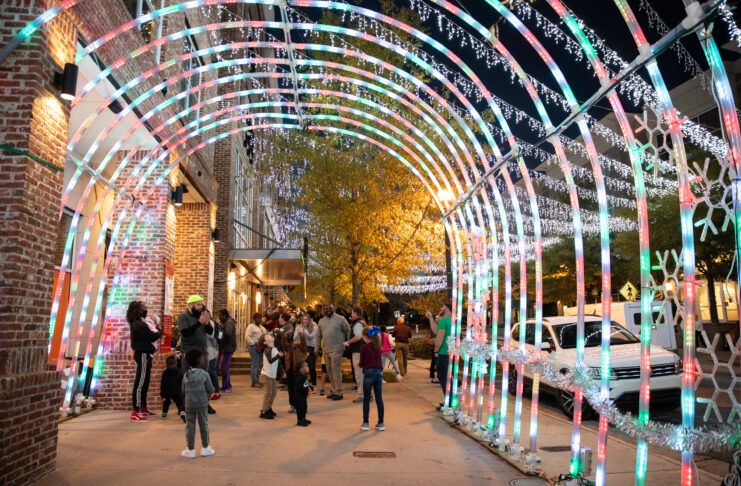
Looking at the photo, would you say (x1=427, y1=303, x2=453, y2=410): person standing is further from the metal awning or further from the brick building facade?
the metal awning

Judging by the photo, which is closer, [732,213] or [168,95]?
[732,213]

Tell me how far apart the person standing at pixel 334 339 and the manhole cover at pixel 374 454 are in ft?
16.7

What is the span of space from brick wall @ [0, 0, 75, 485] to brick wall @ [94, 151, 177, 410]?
4480 mm

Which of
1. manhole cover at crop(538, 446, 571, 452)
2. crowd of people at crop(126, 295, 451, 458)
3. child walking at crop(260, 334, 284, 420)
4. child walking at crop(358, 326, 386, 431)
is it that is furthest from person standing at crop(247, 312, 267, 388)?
manhole cover at crop(538, 446, 571, 452)

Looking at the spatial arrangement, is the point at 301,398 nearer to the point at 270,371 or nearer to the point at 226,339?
the point at 270,371

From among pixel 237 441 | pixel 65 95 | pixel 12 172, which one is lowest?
pixel 237 441

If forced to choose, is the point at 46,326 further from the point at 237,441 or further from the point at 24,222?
the point at 237,441

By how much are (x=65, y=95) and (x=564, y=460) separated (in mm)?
7188

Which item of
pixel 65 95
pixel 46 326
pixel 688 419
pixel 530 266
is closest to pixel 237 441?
pixel 46 326

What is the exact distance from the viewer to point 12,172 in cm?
566

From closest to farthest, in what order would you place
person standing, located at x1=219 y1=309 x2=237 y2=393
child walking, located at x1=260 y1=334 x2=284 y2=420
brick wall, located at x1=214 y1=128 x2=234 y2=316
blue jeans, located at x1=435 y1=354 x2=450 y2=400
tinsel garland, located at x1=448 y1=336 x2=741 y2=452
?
tinsel garland, located at x1=448 y1=336 x2=741 y2=452 < child walking, located at x1=260 y1=334 x2=284 y2=420 < blue jeans, located at x1=435 y1=354 x2=450 y2=400 < person standing, located at x1=219 y1=309 x2=237 y2=393 < brick wall, located at x1=214 y1=128 x2=234 y2=316

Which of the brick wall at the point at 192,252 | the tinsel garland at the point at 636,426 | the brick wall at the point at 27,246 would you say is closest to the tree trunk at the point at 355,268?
the brick wall at the point at 192,252

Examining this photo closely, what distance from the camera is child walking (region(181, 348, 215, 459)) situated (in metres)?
6.75

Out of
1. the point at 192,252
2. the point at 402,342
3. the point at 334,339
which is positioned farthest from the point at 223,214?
the point at 334,339
